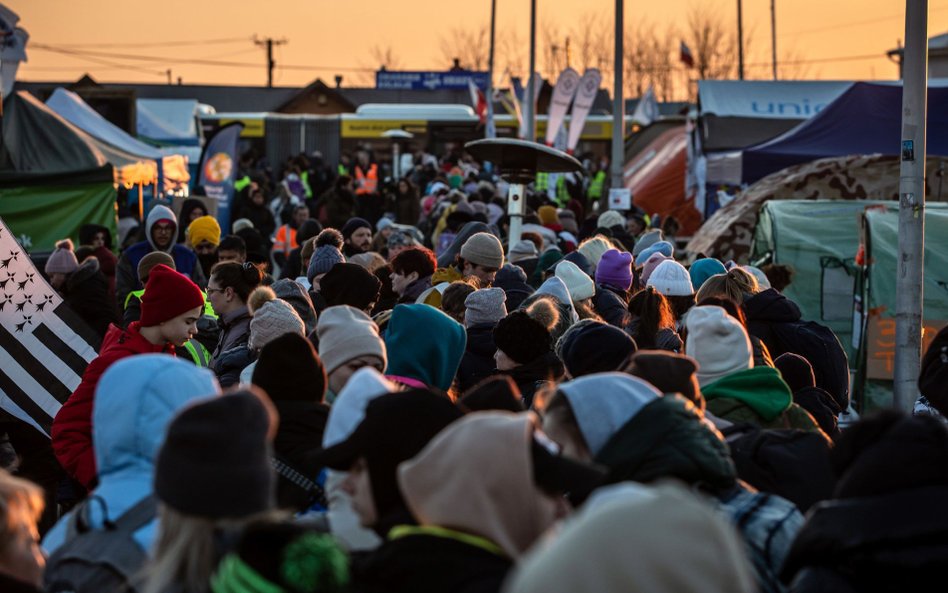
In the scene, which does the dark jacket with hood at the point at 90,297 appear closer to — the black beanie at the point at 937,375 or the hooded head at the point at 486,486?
the black beanie at the point at 937,375

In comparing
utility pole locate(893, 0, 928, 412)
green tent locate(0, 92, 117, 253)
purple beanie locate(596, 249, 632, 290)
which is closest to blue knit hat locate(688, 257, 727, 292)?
purple beanie locate(596, 249, 632, 290)

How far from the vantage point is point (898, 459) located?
3.65m

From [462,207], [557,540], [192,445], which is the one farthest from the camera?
[462,207]

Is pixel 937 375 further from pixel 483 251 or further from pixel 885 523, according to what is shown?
pixel 483 251

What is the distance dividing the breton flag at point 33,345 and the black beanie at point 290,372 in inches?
148

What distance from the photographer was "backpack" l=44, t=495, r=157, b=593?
155 inches

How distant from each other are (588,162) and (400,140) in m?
11.6

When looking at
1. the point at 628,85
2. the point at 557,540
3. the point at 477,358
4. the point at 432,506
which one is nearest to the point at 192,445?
the point at 432,506

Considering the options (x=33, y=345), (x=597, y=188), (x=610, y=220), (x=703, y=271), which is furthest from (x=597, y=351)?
(x=597, y=188)

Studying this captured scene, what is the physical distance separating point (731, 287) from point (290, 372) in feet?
13.7

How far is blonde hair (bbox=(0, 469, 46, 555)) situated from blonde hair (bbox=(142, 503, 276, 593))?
33cm

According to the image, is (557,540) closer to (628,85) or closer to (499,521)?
(499,521)

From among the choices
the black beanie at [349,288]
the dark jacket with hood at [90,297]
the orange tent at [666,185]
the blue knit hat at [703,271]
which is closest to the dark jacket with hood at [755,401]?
the black beanie at [349,288]

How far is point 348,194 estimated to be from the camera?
22422 mm
